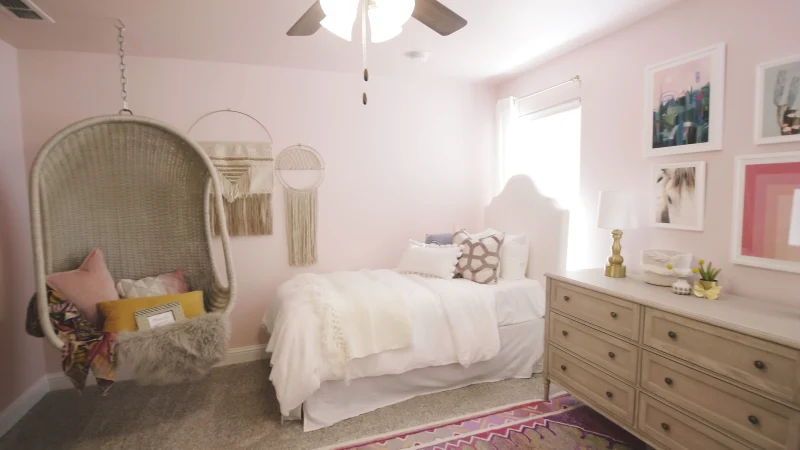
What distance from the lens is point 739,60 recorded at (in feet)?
6.15

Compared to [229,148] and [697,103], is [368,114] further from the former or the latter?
[697,103]

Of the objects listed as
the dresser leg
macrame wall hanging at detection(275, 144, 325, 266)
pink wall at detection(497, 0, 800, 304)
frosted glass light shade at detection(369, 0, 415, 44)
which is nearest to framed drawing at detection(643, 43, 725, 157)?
pink wall at detection(497, 0, 800, 304)

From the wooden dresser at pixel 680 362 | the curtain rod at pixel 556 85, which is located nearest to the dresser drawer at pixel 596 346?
the wooden dresser at pixel 680 362

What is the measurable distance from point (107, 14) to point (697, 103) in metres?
3.39

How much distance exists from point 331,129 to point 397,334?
197 centimetres

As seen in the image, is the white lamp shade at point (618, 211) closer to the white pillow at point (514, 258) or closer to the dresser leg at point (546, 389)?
the white pillow at point (514, 258)

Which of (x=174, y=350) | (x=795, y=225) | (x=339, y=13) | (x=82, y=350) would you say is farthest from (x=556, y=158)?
(x=82, y=350)

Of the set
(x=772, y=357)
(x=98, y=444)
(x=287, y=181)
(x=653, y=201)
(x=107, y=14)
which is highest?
(x=107, y=14)

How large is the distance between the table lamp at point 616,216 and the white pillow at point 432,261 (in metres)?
1.07

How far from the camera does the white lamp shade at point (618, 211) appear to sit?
227 centimetres

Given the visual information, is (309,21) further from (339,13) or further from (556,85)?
(556,85)

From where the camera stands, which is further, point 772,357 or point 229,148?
point 229,148

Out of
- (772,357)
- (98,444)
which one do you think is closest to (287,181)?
(98,444)

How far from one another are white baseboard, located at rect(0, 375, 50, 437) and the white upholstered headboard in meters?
3.53
